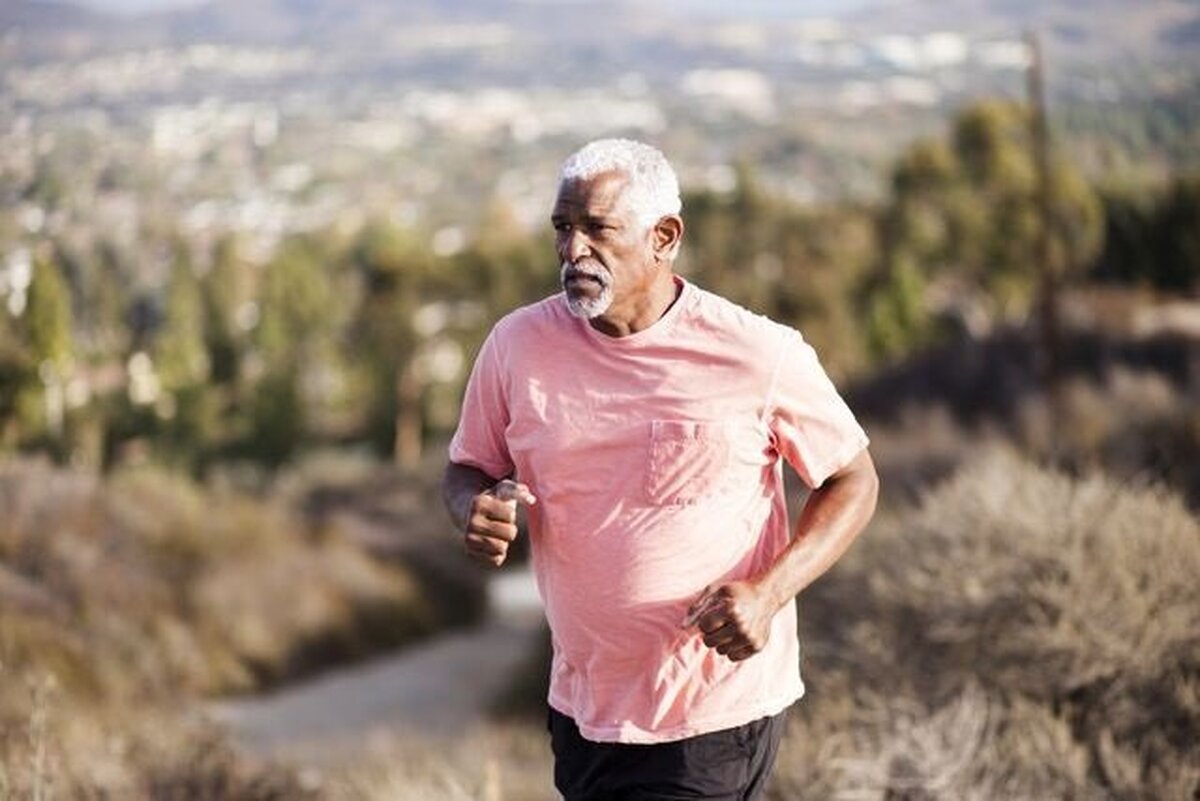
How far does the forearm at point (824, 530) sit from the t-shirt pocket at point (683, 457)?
7.8 inches

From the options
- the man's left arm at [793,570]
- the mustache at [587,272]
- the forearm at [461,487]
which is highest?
the mustache at [587,272]

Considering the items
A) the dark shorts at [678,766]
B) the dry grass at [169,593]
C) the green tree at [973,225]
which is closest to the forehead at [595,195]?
the dark shorts at [678,766]

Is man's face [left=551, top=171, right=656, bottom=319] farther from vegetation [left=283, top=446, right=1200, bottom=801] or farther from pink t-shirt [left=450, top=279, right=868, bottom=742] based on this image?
vegetation [left=283, top=446, right=1200, bottom=801]

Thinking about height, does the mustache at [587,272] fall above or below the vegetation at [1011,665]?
above

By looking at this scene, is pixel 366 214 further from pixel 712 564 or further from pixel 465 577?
pixel 712 564

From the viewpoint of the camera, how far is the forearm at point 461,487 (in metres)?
3.24

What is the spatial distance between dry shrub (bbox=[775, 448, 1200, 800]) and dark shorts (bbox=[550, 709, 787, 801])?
229cm

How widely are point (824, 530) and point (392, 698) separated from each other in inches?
648

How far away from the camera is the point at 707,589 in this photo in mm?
3117

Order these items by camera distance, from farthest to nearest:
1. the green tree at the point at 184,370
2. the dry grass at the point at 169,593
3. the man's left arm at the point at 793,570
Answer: the green tree at the point at 184,370 → the dry grass at the point at 169,593 → the man's left arm at the point at 793,570

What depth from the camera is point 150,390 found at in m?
34.3

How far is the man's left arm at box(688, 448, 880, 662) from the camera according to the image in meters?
2.96

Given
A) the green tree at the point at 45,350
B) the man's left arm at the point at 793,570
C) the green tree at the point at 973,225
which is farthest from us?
the green tree at the point at 973,225

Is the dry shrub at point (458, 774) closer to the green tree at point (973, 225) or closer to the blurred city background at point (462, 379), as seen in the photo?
the blurred city background at point (462, 379)
